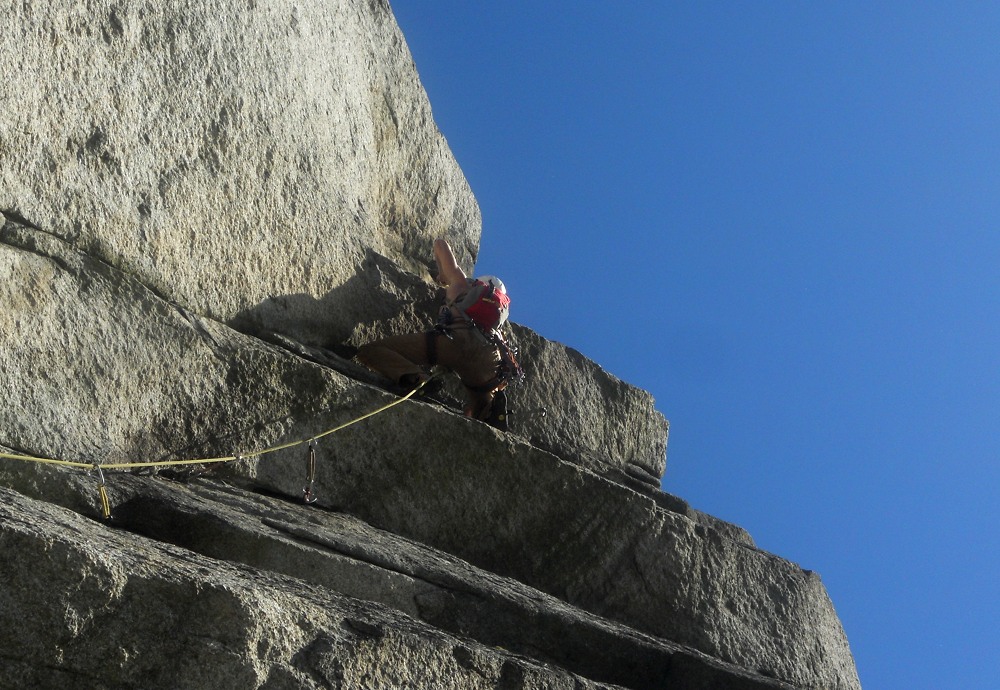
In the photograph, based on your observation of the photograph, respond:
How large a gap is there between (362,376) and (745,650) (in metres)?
2.61

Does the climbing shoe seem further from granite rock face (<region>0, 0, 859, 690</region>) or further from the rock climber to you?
granite rock face (<region>0, 0, 859, 690</region>)

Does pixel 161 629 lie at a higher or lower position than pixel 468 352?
lower

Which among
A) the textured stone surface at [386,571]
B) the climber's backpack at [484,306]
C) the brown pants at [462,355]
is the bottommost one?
the textured stone surface at [386,571]

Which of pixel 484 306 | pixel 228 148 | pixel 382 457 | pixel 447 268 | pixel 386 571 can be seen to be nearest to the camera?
pixel 386 571

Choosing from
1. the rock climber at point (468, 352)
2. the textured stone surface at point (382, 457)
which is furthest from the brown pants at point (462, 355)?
the textured stone surface at point (382, 457)

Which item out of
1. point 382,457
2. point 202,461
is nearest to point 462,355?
point 382,457

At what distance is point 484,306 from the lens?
7418mm

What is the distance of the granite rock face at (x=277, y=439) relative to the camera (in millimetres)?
3461

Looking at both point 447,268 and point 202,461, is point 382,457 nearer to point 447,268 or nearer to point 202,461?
point 202,461

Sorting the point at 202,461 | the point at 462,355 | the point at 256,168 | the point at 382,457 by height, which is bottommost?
the point at 202,461

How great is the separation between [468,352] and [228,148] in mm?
1835

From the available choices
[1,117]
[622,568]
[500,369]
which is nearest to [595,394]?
[500,369]

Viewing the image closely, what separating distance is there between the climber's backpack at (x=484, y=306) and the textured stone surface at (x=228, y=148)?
0.48 m

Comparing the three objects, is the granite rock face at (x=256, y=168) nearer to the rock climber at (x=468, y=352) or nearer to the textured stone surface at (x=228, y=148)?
the textured stone surface at (x=228, y=148)
